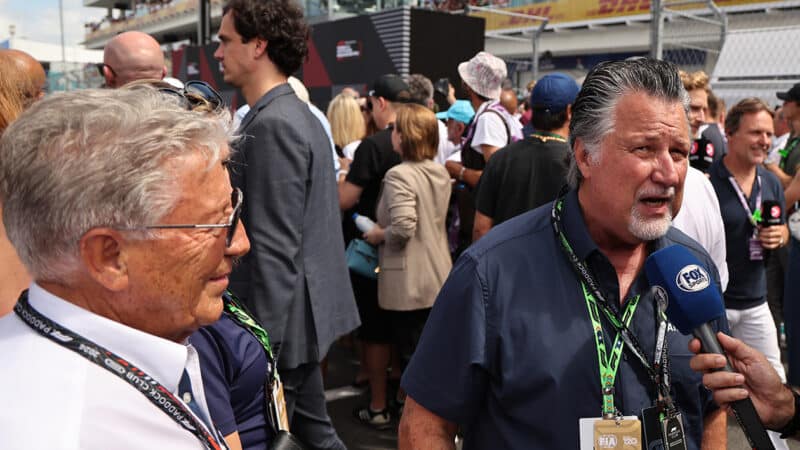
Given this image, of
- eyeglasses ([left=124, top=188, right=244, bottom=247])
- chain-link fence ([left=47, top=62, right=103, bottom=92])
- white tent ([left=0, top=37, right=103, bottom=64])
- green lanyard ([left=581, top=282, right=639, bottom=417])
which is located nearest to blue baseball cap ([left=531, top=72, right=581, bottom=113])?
green lanyard ([left=581, top=282, right=639, bottom=417])

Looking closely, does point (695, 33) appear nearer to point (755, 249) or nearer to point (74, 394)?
point (755, 249)

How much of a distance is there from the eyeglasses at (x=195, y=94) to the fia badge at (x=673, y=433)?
1282mm

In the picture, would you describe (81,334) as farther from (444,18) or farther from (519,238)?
(444,18)

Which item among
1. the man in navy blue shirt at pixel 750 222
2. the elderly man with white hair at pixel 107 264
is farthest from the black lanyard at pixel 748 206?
the elderly man with white hair at pixel 107 264

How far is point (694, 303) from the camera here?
5.03ft

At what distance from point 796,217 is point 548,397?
2.35m

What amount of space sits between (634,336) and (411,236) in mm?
2599

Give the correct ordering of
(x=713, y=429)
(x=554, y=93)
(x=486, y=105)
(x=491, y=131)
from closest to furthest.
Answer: (x=713, y=429) → (x=554, y=93) → (x=491, y=131) → (x=486, y=105)

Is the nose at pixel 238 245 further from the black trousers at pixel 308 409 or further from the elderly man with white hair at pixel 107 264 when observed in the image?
the black trousers at pixel 308 409

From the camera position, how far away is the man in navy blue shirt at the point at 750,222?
388 centimetres

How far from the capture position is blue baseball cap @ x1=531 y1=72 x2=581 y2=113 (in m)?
3.71

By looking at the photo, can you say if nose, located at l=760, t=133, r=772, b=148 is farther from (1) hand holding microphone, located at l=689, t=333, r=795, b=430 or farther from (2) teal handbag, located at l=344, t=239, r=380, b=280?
(1) hand holding microphone, located at l=689, t=333, r=795, b=430

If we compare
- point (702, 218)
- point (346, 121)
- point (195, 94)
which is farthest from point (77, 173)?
point (346, 121)

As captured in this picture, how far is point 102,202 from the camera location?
3.75 ft
